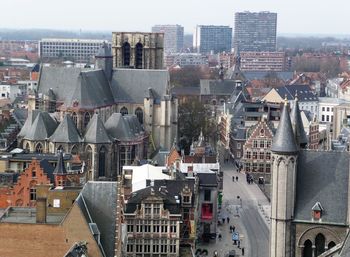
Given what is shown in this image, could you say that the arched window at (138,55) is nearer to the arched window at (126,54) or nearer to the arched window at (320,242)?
the arched window at (126,54)

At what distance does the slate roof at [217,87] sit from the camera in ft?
619

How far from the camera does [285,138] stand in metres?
58.5

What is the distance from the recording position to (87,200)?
5628 centimetres

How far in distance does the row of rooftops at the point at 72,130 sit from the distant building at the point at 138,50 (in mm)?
20908

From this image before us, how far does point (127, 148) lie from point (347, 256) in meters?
61.4

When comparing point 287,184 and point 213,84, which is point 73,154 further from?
point 213,84

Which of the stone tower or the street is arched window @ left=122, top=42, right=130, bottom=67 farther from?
the street

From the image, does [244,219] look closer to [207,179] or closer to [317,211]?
[207,179]

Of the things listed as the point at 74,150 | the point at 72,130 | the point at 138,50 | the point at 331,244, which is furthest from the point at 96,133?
the point at 331,244

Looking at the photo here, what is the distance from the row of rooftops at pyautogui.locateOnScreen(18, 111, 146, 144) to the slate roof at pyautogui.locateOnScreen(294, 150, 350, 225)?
46300mm

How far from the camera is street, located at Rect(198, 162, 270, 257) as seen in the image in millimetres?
81188

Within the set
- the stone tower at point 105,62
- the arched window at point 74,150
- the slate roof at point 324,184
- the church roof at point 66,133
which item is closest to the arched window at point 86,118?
the church roof at point 66,133

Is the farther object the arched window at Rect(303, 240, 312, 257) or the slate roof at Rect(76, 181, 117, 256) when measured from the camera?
the arched window at Rect(303, 240, 312, 257)

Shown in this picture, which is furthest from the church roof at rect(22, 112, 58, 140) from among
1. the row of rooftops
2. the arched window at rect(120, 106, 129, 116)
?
the arched window at rect(120, 106, 129, 116)
